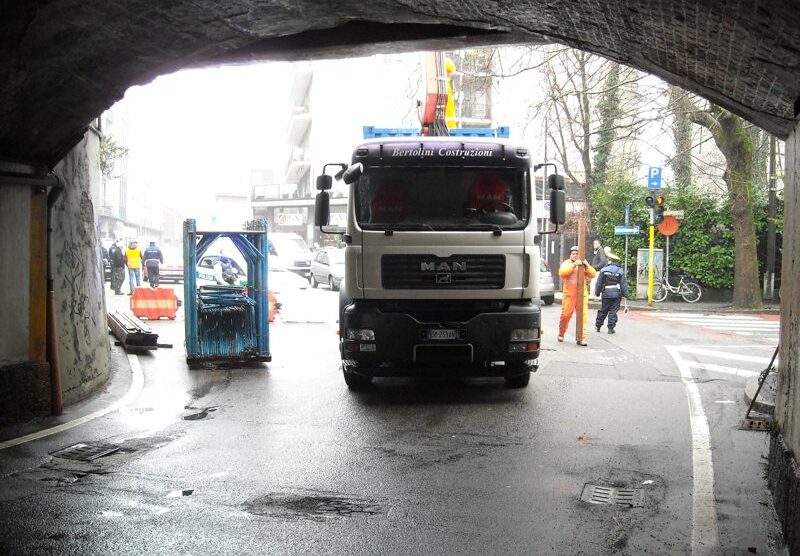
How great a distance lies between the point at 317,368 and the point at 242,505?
22.4 ft

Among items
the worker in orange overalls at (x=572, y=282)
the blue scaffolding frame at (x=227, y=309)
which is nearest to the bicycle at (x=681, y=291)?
the worker in orange overalls at (x=572, y=282)

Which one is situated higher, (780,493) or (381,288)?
(381,288)

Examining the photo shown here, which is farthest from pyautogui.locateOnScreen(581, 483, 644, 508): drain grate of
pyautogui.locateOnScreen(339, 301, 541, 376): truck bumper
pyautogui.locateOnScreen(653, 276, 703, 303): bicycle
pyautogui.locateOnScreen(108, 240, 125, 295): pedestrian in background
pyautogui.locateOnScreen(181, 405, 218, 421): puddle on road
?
pyautogui.locateOnScreen(108, 240, 125, 295): pedestrian in background

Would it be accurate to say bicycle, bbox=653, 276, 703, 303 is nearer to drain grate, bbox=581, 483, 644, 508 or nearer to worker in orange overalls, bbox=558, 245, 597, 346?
worker in orange overalls, bbox=558, 245, 597, 346

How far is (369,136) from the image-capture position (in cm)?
1155

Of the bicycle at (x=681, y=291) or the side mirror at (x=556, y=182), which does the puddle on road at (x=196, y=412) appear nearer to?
the side mirror at (x=556, y=182)

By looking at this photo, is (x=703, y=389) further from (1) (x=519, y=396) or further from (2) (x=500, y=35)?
(2) (x=500, y=35)

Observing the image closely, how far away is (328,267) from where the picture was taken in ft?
102

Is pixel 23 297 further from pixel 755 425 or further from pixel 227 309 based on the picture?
pixel 755 425

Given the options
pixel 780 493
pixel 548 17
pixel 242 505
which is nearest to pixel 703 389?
pixel 780 493

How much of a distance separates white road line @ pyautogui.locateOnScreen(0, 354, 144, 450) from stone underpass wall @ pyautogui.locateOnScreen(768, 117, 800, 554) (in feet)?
20.3

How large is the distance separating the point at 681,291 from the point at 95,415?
74.4 ft

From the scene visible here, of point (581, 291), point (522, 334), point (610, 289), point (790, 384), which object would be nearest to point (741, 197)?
point (610, 289)

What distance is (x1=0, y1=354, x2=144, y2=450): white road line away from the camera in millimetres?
7258
